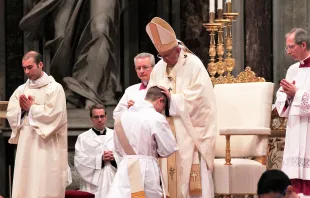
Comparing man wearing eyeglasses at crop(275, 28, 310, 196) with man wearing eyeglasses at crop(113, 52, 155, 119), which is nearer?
man wearing eyeglasses at crop(275, 28, 310, 196)

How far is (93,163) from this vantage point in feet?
34.3

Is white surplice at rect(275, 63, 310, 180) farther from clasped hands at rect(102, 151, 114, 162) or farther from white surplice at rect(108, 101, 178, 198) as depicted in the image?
clasped hands at rect(102, 151, 114, 162)

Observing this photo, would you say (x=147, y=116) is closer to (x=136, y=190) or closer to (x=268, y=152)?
(x=136, y=190)

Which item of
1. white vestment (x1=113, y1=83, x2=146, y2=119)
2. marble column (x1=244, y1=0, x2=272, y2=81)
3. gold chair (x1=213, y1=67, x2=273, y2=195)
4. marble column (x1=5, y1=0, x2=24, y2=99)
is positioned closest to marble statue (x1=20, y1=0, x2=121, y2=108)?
marble column (x1=5, y1=0, x2=24, y2=99)

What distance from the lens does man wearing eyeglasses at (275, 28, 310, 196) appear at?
8.45 meters

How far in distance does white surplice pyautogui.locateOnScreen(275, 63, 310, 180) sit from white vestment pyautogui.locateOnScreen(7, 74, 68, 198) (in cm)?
217

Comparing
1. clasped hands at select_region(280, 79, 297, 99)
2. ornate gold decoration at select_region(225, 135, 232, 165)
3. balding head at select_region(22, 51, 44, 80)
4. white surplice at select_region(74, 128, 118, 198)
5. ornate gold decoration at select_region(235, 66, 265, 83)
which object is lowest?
white surplice at select_region(74, 128, 118, 198)

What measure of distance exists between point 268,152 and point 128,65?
9.56 feet

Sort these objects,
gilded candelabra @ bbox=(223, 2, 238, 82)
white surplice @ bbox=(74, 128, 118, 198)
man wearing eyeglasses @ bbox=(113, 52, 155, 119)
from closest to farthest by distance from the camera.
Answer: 1. man wearing eyeglasses @ bbox=(113, 52, 155, 119)
2. gilded candelabra @ bbox=(223, 2, 238, 82)
3. white surplice @ bbox=(74, 128, 118, 198)

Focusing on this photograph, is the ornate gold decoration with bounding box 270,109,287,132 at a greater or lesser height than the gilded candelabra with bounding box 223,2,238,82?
lesser

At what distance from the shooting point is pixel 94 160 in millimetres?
10461

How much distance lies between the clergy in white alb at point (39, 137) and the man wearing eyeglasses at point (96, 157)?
25.8 inches

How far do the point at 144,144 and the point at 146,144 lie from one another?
0.05ft

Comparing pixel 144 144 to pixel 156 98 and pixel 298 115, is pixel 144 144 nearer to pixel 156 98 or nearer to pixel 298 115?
pixel 156 98
